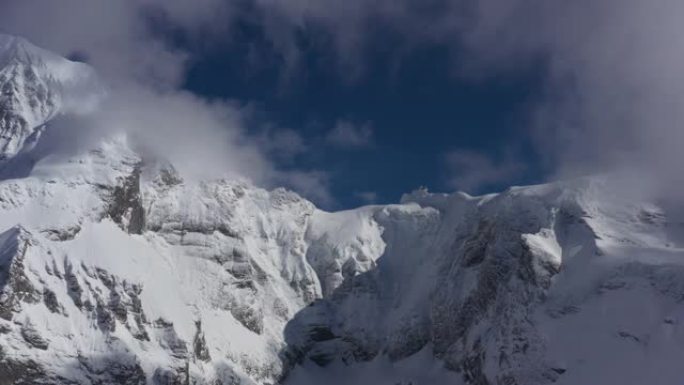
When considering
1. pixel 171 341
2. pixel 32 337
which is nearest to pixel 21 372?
pixel 32 337

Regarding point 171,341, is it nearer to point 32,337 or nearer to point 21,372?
point 32,337

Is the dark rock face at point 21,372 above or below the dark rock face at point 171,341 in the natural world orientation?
below

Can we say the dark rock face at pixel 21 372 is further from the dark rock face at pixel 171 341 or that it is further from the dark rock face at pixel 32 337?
the dark rock face at pixel 171 341

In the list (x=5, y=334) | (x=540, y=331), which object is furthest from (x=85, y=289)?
(x=540, y=331)

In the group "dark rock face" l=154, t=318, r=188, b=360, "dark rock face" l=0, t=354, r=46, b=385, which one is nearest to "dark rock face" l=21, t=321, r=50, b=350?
"dark rock face" l=0, t=354, r=46, b=385

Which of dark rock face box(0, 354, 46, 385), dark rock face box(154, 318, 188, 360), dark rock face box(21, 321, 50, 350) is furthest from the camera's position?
dark rock face box(154, 318, 188, 360)

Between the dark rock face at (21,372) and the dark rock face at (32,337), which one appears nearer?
the dark rock face at (21,372)

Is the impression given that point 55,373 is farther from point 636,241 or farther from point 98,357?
point 636,241

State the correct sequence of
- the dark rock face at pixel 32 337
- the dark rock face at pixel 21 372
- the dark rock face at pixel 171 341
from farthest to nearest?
the dark rock face at pixel 171 341 < the dark rock face at pixel 32 337 < the dark rock face at pixel 21 372

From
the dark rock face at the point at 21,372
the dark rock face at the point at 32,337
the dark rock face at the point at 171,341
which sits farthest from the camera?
the dark rock face at the point at 171,341

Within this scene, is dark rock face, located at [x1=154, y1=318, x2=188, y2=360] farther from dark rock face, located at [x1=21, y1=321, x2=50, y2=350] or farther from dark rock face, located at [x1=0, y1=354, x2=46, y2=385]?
dark rock face, located at [x1=0, y1=354, x2=46, y2=385]

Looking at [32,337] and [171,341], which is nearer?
[32,337]

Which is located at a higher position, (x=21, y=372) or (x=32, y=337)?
(x=32, y=337)

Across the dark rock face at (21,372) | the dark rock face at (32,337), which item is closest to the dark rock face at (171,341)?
the dark rock face at (32,337)
